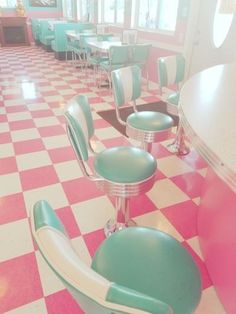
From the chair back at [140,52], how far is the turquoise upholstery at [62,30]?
264cm

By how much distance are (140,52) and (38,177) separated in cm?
307

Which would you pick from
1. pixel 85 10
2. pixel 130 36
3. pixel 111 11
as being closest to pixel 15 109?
pixel 130 36

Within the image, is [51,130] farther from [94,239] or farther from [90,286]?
[90,286]

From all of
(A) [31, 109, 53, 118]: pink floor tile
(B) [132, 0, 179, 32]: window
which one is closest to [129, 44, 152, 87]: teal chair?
(B) [132, 0, 179, 32]: window

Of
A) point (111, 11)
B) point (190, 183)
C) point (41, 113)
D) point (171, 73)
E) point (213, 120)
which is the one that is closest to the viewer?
point (213, 120)

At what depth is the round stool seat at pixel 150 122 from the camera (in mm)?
1796

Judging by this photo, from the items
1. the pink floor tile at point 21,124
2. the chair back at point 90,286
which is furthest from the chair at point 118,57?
the chair back at point 90,286

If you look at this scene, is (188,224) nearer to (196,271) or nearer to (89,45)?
(196,271)

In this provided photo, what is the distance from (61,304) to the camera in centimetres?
126

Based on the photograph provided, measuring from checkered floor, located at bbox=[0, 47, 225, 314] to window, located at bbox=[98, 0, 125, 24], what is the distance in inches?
125

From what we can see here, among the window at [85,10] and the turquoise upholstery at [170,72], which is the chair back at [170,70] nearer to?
the turquoise upholstery at [170,72]

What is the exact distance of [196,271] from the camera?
0.83 m

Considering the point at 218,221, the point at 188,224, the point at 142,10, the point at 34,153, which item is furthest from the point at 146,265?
the point at 142,10

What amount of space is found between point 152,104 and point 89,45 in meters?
1.75
